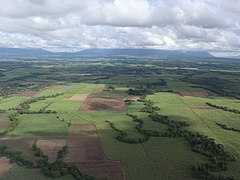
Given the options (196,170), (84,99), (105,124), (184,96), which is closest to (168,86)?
(184,96)

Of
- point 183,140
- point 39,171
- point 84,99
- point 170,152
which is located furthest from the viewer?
point 84,99

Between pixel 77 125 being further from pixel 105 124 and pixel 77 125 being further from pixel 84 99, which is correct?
pixel 84 99

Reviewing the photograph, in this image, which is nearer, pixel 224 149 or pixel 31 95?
pixel 224 149

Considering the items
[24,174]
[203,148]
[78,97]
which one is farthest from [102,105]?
[24,174]

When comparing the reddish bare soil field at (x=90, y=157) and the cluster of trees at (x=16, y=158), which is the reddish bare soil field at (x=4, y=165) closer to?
the cluster of trees at (x=16, y=158)

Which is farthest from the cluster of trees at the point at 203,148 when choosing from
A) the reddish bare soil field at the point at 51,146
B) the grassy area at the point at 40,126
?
the grassy area at the point at 40,126

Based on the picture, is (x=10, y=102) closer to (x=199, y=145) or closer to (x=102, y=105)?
(x=102, y=105)
